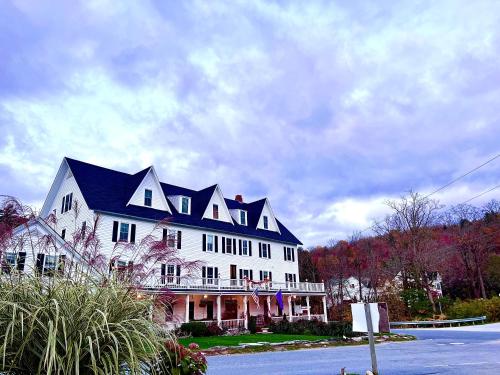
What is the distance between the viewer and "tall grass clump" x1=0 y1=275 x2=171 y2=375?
339 centimetres

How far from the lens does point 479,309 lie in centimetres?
3031

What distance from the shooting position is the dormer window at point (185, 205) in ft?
104

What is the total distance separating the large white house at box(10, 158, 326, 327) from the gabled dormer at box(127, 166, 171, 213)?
0.07m

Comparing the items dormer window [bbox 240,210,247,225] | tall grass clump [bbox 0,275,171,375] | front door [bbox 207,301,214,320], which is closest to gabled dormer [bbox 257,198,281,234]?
dormer window [bbox 240,210,247,225]

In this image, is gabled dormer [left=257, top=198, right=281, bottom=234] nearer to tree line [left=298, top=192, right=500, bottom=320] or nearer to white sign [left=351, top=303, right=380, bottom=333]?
tree line [left=298, top=192, right=500, bottom=320]

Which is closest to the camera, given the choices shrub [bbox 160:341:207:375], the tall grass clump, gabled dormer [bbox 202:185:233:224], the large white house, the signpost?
the tall grass clump

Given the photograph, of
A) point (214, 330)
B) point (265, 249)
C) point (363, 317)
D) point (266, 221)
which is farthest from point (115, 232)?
point (363, 317)

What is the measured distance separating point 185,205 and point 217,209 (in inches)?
134

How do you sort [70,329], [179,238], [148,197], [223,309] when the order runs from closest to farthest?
[70,329] → [148,197] → [179,238] → [223,309]

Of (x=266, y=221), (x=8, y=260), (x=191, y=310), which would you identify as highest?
(x=266, y=221)

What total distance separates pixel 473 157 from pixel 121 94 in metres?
16.5

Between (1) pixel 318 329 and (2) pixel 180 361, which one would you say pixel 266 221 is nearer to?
(1) pixel 318 329

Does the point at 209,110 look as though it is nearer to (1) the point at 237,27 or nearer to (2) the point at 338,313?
(1) the point at 237,27

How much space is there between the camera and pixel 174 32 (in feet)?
44.7
